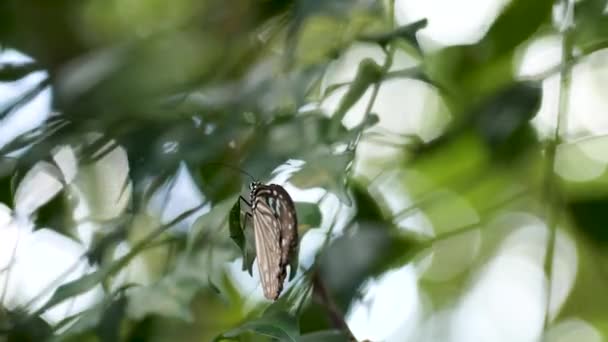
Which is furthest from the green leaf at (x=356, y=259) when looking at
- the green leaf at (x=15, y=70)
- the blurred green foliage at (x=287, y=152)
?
the green leaf at (x=15, y=70)

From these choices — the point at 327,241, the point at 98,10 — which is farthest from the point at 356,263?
the point at 98,10

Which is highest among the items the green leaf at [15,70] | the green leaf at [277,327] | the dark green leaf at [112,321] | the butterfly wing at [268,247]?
the butterfly wing at [268,247]

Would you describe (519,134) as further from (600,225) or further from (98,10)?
(98,10)

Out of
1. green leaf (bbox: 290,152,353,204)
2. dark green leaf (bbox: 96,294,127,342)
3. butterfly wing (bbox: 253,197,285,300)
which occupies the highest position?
butterfly wing (bbox: 253,197,285,300)

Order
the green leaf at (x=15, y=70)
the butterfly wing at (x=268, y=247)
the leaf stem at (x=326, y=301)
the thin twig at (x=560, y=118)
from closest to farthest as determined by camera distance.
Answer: the butterfly wing at (x=268, y=247) < the leaf stem at (x=326, y=301) < the thin twig at (x=560, y=118) < the green leaf at (x=15, y=70)

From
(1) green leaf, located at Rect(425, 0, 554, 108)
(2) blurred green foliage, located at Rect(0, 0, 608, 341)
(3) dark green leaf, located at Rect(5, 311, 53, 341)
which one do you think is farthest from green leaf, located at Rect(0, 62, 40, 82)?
(1) green leaf, located at Rect(425, 0, 554, 108)

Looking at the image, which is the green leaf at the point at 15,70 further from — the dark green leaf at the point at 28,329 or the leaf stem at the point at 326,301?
the leaf stem at the point at 326,301

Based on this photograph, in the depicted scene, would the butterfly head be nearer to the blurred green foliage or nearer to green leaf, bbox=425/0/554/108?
the blurred green foliage

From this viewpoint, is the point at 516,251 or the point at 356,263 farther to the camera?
the point at 516,251
